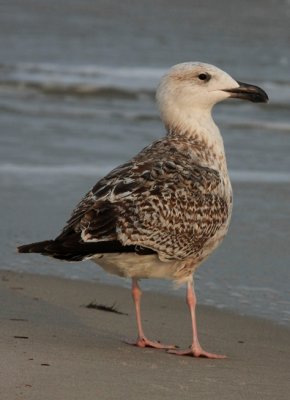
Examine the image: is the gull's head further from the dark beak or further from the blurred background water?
the blurred background water

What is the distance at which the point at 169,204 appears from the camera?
21.8 feet

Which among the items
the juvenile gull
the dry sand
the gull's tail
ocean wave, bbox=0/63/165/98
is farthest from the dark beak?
ocean wave, bbox=0/63/165/98

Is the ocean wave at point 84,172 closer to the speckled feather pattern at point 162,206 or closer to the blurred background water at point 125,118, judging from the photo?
the blurred background water at point 125,118

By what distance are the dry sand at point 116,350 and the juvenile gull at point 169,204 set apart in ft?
0.99

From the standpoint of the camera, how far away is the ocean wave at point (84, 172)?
39.8 ft

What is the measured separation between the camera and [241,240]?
9805mm

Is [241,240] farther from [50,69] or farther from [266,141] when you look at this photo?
[50,69]

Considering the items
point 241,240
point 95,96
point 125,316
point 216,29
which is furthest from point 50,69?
point 125,316

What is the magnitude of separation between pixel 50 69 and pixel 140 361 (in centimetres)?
1608

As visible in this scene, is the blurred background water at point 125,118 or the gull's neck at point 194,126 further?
the blurred background water at point 125,118

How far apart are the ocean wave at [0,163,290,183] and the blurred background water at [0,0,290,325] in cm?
2

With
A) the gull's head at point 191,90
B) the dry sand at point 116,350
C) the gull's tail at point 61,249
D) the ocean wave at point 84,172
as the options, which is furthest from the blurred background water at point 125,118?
the gull's tail at point 61,249

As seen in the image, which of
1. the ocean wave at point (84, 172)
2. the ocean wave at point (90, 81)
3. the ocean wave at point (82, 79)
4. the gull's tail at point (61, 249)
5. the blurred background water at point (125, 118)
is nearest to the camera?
the gull's tail at point (61, 249)

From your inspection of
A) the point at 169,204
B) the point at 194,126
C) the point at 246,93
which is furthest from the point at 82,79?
the point at 169,204
